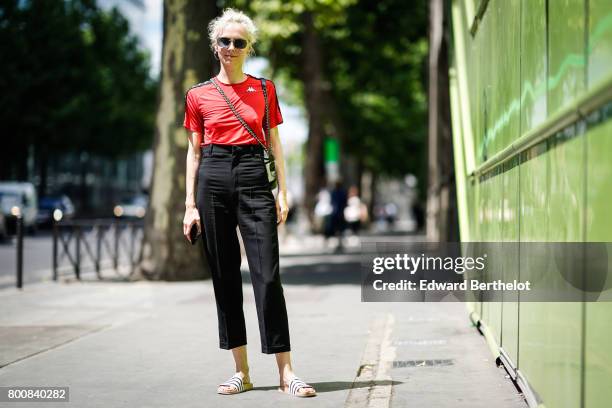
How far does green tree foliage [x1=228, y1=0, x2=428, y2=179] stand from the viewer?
21161 mm

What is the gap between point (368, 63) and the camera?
109 ft

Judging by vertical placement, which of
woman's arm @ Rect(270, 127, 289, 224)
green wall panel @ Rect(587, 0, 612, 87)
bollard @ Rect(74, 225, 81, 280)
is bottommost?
bollard @ Rect(74, 225, 81, 280)

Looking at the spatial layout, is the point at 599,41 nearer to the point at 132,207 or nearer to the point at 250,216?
the point at 250,216

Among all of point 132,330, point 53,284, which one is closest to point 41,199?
point 53,284

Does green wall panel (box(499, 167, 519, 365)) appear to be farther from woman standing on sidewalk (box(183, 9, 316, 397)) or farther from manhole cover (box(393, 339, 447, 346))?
manhole cover (box(393, 339, 447, 346))

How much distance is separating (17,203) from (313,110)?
1056 cm

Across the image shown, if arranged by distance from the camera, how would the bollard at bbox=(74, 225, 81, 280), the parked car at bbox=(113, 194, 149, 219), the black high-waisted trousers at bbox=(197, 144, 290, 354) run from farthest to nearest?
the parked car at bbox=(113, 194, 149, 219) → the bollard at bbox=(74, 225, 81, 280) → the black high-waisted trousers at bbox=(197, 144, 290, 354)

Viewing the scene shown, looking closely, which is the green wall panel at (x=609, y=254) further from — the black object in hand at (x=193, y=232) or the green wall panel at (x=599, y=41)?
the black object in hand at (x=193, y=232)

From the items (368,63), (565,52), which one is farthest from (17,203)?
(565,52)

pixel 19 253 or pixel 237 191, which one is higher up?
pixel 237 191

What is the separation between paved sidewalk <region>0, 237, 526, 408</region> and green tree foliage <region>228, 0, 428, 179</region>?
8.99m

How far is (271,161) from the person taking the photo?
5281mm

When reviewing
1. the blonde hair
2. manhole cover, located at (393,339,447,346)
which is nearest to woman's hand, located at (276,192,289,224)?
the blonde hair

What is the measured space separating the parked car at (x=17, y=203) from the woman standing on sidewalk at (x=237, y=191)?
2706cm
